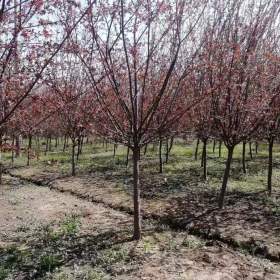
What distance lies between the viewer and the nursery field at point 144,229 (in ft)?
26.0

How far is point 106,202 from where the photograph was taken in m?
13.7

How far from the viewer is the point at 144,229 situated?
408 inches

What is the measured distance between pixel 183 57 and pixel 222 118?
1.98 m

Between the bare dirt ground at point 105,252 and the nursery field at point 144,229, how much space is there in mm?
20

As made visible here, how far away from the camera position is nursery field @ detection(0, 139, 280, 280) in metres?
7.91

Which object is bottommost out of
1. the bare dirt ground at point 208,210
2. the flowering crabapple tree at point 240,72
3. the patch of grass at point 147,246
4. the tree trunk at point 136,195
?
the patch of grass at point 147,246

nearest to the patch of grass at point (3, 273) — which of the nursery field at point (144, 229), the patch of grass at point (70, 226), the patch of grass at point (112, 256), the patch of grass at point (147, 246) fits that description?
the nursery field at point (144, 229)

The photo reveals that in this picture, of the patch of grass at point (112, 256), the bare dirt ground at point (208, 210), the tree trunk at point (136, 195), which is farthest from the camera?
the bare dirt ground at point (208, 210)

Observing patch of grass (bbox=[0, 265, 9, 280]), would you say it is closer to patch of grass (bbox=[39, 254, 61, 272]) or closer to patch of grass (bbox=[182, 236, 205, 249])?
patch of grass (bbox=[39, 254, 61, 272])

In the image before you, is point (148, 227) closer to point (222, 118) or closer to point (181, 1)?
point (222, 118)

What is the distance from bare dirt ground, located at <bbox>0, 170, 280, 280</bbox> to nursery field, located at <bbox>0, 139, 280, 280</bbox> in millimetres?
20

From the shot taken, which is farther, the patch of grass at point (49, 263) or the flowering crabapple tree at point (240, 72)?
the flowering crabapple tree at point (240, 72)

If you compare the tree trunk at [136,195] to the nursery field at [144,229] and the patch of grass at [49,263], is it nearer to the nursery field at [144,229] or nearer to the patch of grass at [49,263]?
the nursery field at [144,229]

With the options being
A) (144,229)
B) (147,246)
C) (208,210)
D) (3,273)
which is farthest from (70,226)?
(208,210)
